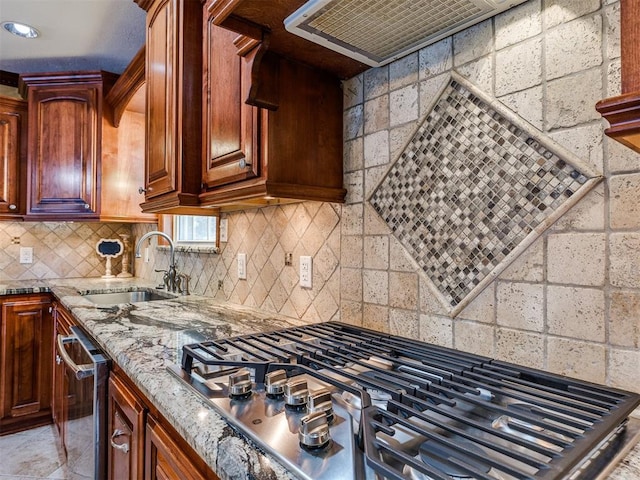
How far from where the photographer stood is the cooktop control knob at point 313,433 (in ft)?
1.89

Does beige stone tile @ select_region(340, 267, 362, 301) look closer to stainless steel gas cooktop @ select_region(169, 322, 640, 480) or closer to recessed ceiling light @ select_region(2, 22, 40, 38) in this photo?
stainless steel gas cooktop @ select_region(169, 322, 640, 480)

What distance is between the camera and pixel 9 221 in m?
2.84

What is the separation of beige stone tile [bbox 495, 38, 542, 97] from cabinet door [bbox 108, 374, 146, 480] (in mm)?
1184

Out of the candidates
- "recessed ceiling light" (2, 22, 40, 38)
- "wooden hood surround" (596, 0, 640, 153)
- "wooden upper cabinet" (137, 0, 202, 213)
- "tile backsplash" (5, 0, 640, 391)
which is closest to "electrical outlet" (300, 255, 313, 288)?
"tile backsplash" (5, 0, 640, 391)

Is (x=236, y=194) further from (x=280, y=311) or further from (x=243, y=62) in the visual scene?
(x=280, y=311)

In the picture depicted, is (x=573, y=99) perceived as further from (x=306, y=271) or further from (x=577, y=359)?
(x=306, y=271)

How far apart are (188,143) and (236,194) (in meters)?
0.41

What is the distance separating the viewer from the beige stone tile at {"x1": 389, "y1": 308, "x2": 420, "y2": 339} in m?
1.14

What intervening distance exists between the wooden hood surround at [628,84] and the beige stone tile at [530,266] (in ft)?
1.31

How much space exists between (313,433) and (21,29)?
2763 mm

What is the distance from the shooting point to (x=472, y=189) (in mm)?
1010

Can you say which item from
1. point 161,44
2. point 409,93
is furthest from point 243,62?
point 161,44

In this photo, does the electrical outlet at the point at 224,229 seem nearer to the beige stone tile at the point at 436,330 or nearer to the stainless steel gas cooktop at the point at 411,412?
the stainless steel gas cooktop at the point at 411,412

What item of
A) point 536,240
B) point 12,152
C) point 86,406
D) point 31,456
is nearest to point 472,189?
point 536,240
